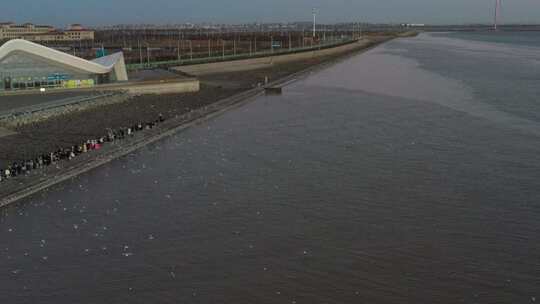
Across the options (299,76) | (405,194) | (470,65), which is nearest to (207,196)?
(405,194)

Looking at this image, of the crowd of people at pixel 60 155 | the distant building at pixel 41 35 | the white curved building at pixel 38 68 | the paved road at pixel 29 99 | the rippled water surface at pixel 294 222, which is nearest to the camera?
the rippled water surface at pixel 294 222

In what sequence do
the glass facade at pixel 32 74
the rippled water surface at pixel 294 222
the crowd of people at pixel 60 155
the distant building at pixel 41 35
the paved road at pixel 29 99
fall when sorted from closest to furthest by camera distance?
the rippled water surface at pixel 294 222 < the crowd of people at pixel 60 155 < the paved road at pixel 29 99 < the glass facade at pixel 32 74 < the distant building at pixel 41 35

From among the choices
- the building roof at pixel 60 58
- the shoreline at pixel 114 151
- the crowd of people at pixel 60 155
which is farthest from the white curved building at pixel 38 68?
the crowd of people at pixel 60 155

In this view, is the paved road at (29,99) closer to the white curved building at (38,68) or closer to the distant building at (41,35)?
the white curved building at (38,68)

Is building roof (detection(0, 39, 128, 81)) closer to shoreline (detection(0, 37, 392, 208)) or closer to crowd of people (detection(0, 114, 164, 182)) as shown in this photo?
shoreline (detection(0, 37, 392, 208))

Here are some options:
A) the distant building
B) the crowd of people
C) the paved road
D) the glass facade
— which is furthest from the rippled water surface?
the distant building

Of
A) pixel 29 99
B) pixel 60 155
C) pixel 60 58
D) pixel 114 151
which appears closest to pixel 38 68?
pixel 60 58
